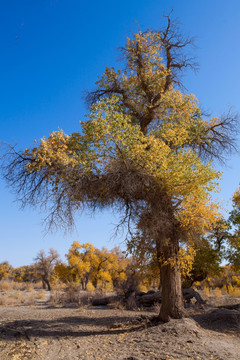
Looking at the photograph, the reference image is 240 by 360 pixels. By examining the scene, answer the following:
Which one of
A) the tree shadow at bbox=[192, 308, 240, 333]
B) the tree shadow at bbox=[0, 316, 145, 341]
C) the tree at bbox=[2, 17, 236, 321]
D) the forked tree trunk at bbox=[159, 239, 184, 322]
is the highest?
the tree at bbox=[2, 17, 236, 321]

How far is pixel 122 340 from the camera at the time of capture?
8.94m

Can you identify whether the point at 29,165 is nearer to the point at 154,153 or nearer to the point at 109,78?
the point at 154,153

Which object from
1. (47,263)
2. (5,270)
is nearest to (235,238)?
(47,263)

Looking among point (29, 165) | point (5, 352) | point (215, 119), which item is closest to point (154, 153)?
point (29, 165)

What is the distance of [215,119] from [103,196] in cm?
683

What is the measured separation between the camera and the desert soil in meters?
7.38

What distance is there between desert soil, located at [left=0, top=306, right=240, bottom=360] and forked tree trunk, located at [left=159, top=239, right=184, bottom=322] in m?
0.57

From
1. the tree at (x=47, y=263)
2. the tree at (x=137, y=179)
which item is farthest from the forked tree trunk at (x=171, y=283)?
the tree at (x=47, y=263)

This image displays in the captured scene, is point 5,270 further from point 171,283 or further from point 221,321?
point 171,283

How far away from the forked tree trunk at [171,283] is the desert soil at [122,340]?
57 centimetres

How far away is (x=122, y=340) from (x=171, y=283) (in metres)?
2.76

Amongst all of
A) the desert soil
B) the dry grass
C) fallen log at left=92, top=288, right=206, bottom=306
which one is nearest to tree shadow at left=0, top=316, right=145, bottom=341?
the desert soil

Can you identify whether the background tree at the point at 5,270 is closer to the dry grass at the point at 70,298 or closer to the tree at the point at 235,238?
the dry grass at the point at 70,298

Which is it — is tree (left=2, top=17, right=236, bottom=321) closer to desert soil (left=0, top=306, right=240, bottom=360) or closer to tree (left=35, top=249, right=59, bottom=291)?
desert soil (left=0, top=306, right=240, bottom=360)
